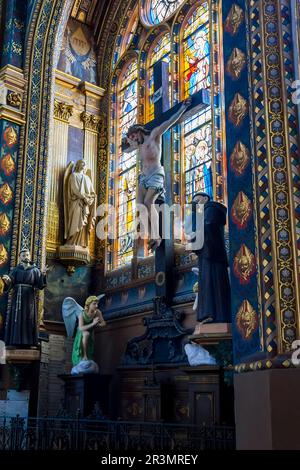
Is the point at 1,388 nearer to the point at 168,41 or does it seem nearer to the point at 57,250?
the point at 57,250

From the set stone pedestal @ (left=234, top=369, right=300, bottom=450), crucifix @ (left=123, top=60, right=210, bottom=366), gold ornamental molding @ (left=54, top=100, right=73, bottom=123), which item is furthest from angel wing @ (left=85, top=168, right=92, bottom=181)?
stone pedestal @ (left=234, top=369, right=300, bottom=450)

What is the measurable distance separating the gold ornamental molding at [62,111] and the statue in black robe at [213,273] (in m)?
6.71

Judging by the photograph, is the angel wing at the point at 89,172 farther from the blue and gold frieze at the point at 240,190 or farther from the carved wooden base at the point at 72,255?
the blue and gold frieze at the point at 240,190

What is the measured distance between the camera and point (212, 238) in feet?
25.0

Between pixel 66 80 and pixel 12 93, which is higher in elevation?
pixel 66 80

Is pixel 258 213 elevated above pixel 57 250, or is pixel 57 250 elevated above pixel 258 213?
pixel 57 250

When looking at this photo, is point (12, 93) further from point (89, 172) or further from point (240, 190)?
point (240, 190)

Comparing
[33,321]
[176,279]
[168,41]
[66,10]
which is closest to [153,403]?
[176,279]

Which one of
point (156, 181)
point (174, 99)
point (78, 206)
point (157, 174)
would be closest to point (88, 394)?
point (156, 181)

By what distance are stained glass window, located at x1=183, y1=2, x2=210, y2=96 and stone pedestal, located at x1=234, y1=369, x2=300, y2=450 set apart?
24.4 ft

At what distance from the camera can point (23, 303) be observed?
10969 millimetres

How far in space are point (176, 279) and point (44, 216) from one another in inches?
134

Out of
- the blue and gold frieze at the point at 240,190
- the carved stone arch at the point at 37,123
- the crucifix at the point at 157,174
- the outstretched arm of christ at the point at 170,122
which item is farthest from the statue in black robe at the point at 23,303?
the blue and gold frieze at the point at 240,190

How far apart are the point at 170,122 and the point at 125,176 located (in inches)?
143
